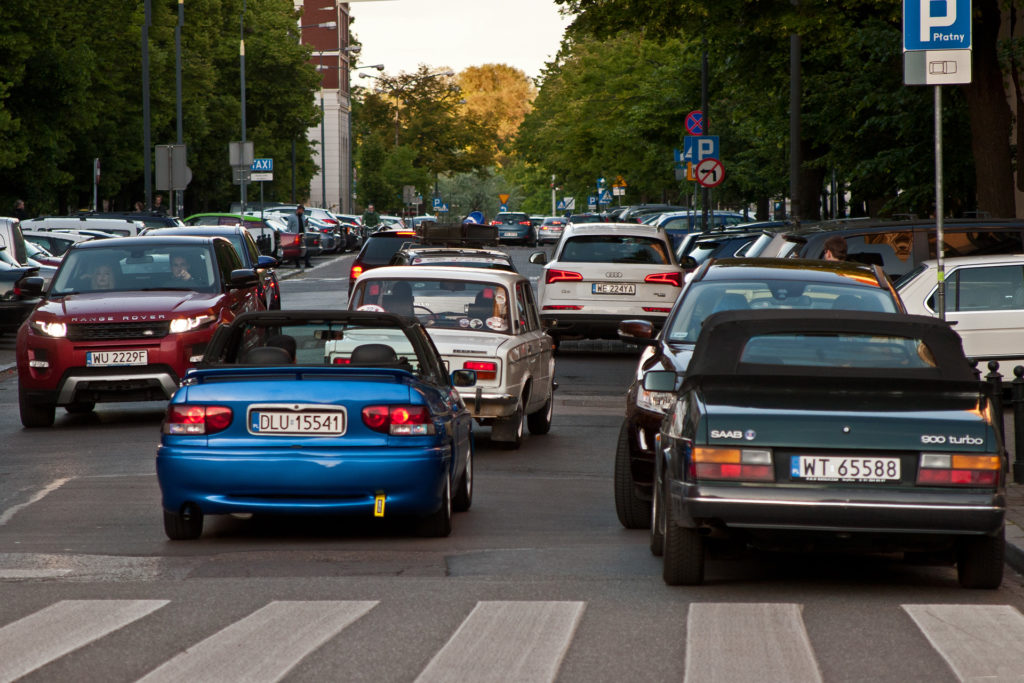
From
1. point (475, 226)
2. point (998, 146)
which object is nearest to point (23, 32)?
point (475, 226)

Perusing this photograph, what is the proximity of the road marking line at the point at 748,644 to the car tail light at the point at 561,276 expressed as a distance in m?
16.8

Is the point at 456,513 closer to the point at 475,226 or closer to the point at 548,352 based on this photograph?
the point at 548,352

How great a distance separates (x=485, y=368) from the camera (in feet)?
46.4

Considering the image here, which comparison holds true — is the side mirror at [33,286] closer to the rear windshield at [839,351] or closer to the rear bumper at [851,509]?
the rear windshield at [839,351]

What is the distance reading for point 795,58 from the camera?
33062mm

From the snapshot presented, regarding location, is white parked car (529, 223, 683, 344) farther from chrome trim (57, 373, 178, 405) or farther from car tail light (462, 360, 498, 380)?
car tail light (462, 360, 498, 380)

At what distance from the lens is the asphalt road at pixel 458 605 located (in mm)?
6711

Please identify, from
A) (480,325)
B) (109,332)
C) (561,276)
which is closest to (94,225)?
(561,276)

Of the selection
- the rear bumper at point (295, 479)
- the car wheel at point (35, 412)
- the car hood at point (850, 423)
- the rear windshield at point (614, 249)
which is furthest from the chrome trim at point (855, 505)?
the rear windshield at point (614, 249)

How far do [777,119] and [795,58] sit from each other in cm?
514

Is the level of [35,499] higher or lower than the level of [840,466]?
lower

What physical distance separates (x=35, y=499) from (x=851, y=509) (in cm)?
614

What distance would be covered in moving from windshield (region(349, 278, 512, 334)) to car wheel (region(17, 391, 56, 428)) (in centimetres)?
346

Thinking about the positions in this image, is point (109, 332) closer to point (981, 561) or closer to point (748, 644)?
point (981, 561)
